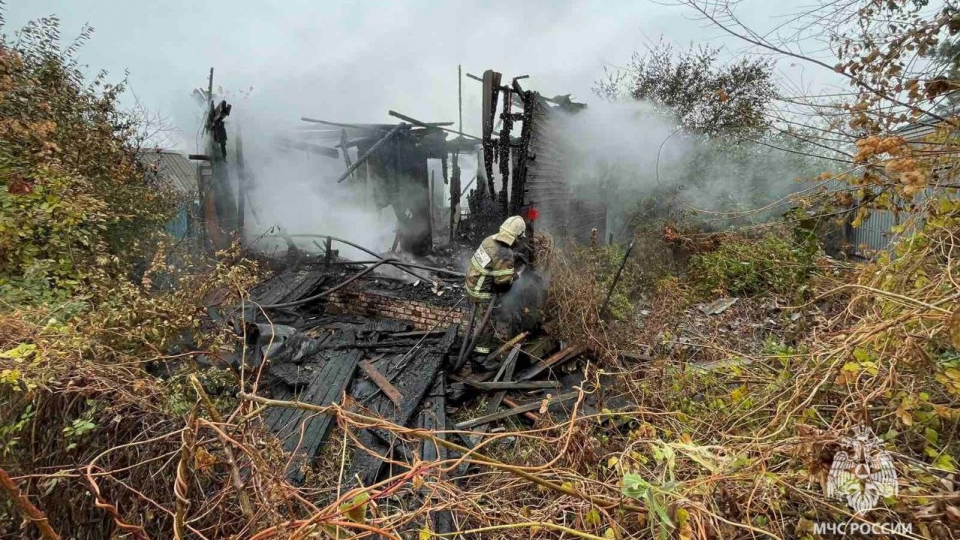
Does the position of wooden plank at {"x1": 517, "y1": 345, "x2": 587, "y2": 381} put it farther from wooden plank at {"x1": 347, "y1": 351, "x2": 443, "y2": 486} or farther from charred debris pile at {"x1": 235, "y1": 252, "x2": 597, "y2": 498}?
wooden plank at {"x1": 347, "y1": 351, "x2": 443, "y2": 486}

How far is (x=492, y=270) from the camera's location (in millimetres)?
5391

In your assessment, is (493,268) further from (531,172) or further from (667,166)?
(667,166)

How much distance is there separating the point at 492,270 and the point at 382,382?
1970 mm

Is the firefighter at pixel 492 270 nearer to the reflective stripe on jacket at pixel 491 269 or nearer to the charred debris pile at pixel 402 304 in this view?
the reflective stripe on jacket at pixel 491 269

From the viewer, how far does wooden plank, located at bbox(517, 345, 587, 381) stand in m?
5.41

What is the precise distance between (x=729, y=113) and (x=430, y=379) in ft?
39.0

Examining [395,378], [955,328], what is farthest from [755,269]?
[395,378]

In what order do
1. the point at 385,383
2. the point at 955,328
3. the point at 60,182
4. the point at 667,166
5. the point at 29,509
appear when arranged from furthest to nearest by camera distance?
1. the point at 667,166
2. the point at 385,383
3. the point at 60,182
4. the point at 955,328
5. the point at 29,509

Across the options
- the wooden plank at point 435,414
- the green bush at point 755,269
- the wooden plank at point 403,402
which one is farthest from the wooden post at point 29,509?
the green bush at point 755,269

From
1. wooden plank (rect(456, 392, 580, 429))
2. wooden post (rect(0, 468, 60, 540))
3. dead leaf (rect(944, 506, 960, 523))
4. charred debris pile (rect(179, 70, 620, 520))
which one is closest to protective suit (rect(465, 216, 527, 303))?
charred debris pile (rect(179, 70, 620, 520))

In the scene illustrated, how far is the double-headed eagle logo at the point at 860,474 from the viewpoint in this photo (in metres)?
1.72

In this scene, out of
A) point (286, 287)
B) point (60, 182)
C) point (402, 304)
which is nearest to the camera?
point (60, 182)

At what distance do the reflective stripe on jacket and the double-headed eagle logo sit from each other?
12.7 feet

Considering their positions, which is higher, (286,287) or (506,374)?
(286,287)
